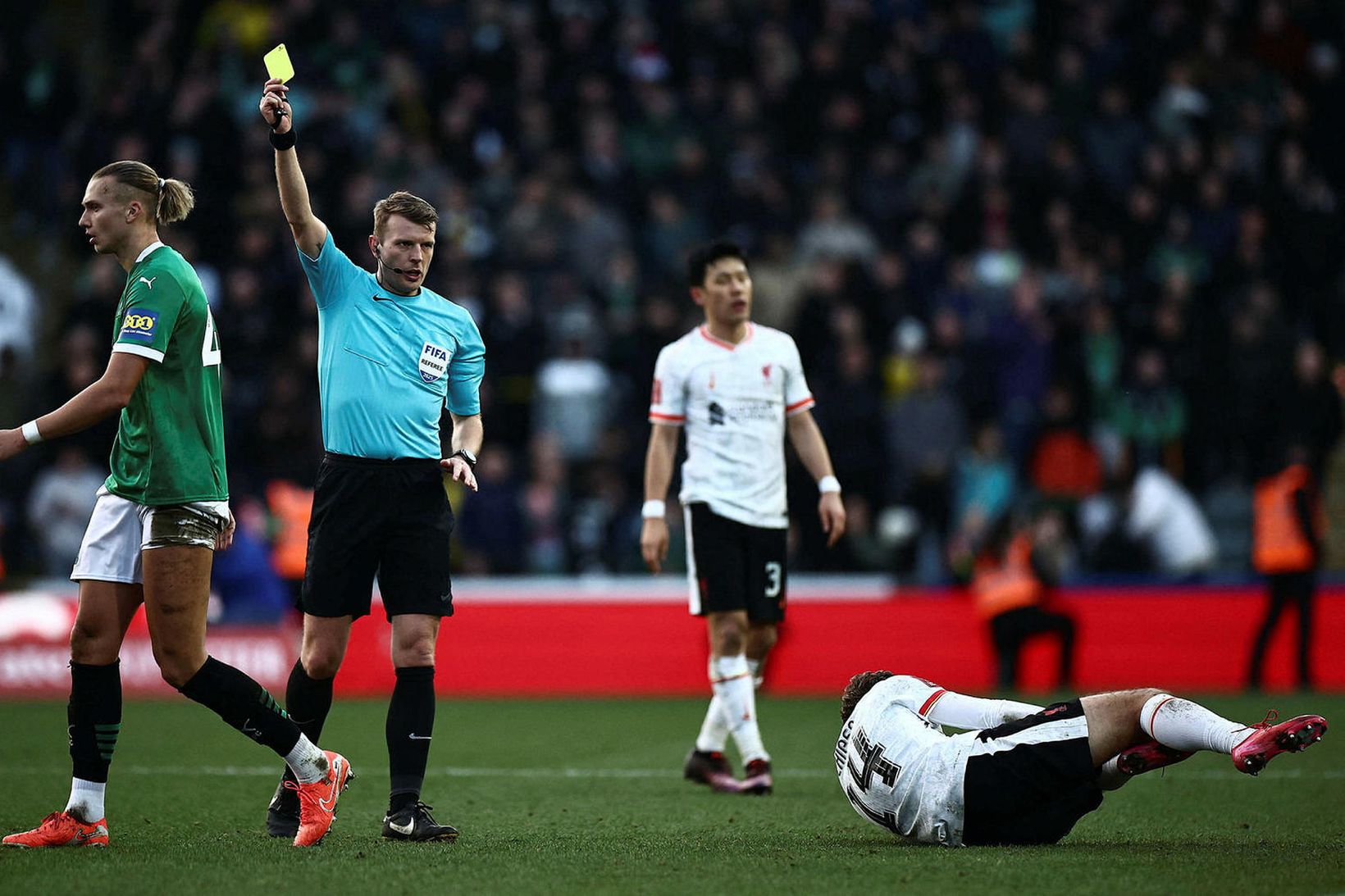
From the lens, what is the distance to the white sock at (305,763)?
6.04 meters

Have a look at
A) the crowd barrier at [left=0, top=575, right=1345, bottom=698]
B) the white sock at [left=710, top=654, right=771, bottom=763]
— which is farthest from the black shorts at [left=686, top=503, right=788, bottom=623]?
the crowd barrier at [left=0, top=575, right=1345, bottom=698]

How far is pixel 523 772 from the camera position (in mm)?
8852

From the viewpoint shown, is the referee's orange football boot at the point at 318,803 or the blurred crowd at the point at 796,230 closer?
the referee's orange football boot at the point at 318,803

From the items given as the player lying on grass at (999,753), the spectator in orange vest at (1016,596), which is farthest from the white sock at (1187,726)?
the spectator in orange vest at (1016,596)

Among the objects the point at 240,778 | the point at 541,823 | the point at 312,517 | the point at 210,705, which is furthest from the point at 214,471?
the point at 240,778

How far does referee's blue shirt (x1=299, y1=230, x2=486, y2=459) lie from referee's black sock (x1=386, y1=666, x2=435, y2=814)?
Result: 820mm

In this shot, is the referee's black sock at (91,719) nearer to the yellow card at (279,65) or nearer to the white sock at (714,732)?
the yellow card at (279,65)

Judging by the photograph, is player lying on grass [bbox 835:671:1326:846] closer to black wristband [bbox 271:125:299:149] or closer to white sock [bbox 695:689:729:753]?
white sock [bbox 695:689:729:753]

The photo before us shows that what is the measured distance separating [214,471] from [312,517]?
0.45m

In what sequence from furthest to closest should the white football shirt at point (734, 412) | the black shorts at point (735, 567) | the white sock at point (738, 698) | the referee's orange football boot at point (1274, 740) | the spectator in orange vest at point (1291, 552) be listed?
the spectator in orange vest at point (1291, 552) < the white football shirt at point (734, 412) < the black shorts at point (735, 567) < the white sock at point (738, 698) < the referee's orange football boot at point (1274, 740)

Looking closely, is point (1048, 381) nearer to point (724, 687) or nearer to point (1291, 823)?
point (724, 687)

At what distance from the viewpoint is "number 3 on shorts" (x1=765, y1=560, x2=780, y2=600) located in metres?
8.24

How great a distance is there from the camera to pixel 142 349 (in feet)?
19.1

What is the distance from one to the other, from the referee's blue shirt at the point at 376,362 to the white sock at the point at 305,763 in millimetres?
1064
